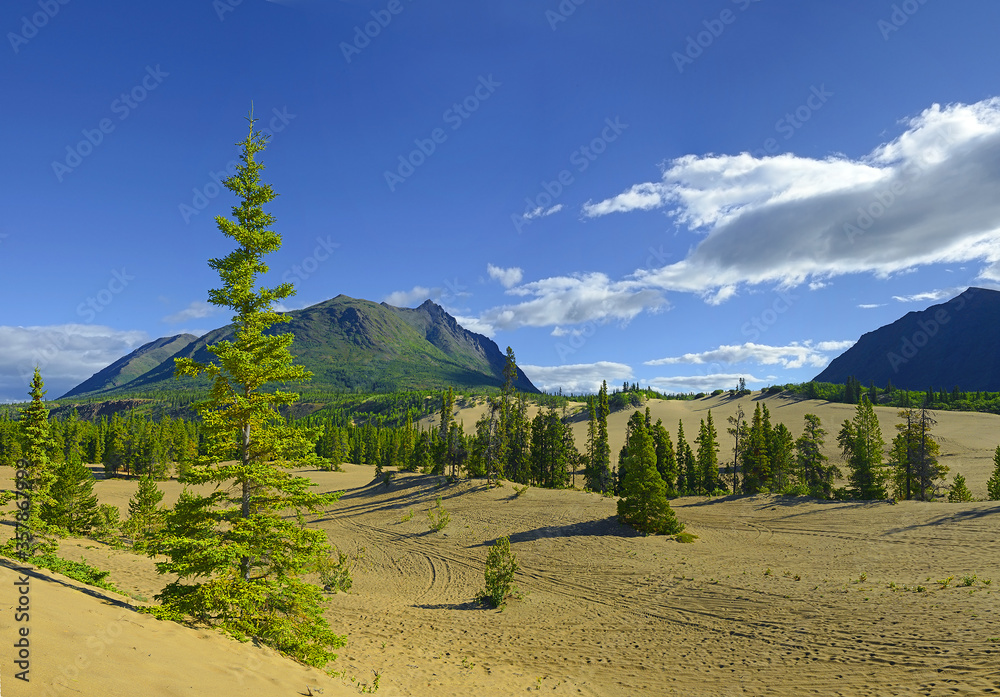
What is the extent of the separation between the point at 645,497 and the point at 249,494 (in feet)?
105

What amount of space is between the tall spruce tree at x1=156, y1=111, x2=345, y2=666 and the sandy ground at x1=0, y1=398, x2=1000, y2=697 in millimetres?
1077

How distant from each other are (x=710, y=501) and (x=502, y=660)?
143 ft

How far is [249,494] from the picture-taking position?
13.6m

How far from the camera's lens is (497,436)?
58875 millimetres

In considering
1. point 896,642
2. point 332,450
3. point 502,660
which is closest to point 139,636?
point 502,660

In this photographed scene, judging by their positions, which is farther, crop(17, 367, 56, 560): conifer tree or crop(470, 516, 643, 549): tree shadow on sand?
crop(470, 516, 643, 549): tree shadow on sand

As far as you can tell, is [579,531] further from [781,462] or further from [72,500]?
[72,500]

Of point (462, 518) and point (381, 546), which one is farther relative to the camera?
point (462, 518)

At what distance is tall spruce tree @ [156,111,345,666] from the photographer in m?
12.2

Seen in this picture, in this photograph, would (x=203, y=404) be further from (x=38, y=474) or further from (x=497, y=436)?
(x=497, y=436)

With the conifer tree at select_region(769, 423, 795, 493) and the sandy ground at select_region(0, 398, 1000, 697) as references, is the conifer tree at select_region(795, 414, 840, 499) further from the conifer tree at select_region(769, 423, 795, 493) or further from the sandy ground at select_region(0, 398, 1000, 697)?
the sandy ground at select_region(0, 398, 1000, 697)

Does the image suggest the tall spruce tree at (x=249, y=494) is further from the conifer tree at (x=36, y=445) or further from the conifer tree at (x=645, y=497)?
the conifer tree at (x=645, y=497)

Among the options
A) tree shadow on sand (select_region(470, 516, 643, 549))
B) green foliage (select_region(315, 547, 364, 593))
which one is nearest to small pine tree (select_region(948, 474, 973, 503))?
tree shadow on sand (select_region(470, 516, 643, 549))

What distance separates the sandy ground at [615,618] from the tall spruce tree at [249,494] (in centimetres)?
108
